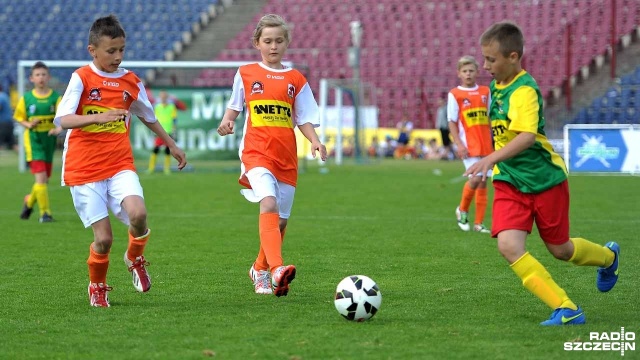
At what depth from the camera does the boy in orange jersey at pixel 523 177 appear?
6.04 m

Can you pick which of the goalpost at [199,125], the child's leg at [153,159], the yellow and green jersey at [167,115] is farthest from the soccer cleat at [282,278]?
the goalpost at [199,125]

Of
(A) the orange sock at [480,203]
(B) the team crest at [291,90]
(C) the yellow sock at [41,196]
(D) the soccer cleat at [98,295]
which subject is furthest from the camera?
(C) the yellow sock at [41,196]

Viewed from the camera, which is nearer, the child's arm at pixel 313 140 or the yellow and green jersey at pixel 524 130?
the yellow and green jersey at pixel 524 130

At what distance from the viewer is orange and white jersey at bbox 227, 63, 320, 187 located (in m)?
7.45

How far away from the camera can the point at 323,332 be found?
19.4ft

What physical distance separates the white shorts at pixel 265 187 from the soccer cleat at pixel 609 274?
2.32 metres

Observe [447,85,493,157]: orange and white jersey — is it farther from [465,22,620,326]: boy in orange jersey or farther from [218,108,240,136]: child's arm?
[465,22,620,326]: boy in orange jersey

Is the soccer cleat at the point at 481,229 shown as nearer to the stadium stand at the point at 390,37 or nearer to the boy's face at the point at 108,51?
the boy's face at the point at 108,51

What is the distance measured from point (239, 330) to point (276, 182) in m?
1.75

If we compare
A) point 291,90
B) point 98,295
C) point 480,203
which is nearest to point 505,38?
point 291,90

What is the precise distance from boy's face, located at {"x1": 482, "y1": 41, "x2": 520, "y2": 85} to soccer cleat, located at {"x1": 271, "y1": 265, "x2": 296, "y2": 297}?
5.95ft

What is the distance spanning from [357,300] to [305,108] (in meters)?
2.01

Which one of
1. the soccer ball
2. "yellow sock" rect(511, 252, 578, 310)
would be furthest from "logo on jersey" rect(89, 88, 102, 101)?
"yellow sock" rect(511, 252, 578, 310)

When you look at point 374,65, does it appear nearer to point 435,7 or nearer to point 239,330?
point 435,7
